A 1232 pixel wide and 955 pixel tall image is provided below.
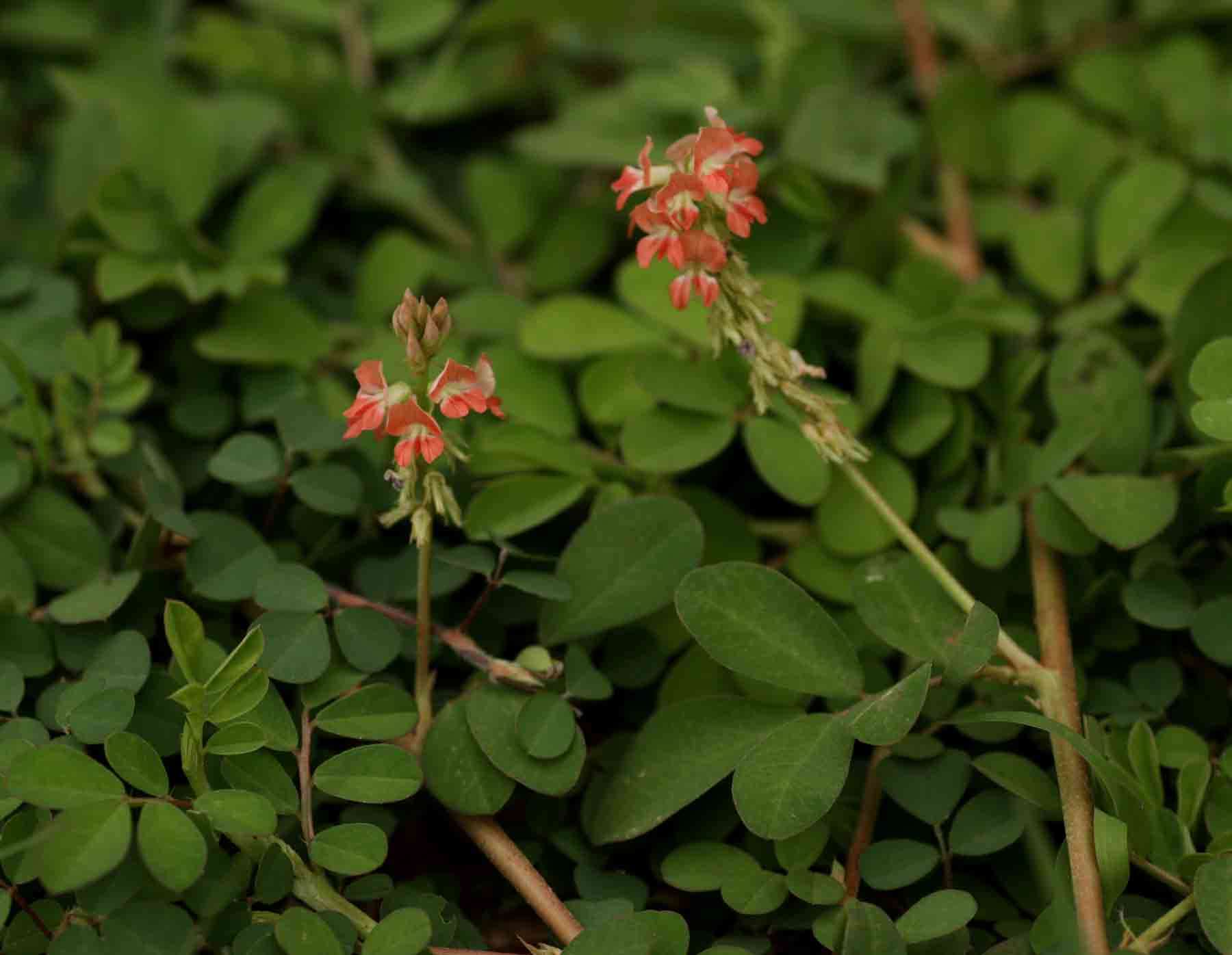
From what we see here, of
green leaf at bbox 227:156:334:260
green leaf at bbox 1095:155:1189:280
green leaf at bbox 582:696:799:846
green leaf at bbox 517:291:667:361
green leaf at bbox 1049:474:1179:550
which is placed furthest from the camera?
green leaf at bbox 227:156:334:260

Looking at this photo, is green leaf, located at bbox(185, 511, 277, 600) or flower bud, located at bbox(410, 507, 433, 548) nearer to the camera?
flower bud, located at bbox(410, 507, 433, 548)

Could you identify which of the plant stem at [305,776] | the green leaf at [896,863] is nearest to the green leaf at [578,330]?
the plant stem at [305,776]

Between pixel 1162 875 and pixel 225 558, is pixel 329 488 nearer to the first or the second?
pixel 225 558

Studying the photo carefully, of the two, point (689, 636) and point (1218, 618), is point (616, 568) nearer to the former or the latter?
point (689, 636)

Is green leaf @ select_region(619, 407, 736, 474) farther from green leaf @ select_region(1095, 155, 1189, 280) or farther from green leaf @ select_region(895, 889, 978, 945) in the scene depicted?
green leaf @ select_region(1095, 155, 1189, 280)

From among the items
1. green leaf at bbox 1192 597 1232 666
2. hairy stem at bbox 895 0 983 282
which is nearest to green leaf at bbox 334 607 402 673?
green leaf at bbox 1192 597 1232 666

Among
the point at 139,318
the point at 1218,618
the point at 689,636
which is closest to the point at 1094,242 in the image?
the point at 1218,618
